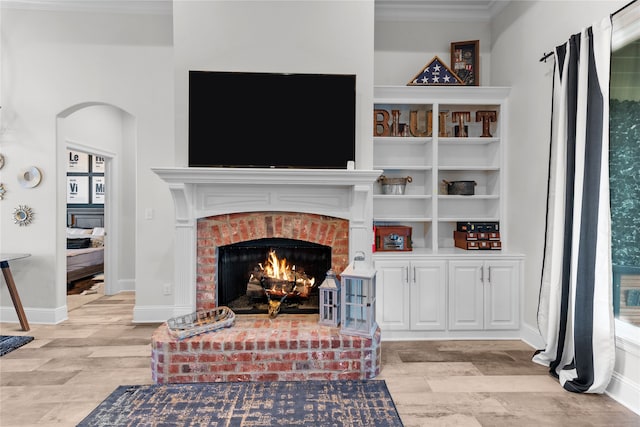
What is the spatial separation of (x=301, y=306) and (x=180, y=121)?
1.80 metres

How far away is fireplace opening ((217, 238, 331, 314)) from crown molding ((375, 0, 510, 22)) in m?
2.42

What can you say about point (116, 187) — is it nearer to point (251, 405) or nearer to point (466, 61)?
point (251, 405)

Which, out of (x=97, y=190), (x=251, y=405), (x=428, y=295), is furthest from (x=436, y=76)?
(x=97, y=190)

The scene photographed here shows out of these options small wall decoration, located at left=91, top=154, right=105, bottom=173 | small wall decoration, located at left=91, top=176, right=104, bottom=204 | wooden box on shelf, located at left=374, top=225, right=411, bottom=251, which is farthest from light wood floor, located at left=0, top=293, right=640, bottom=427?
small wall decoration, located at left=91, top=154, right=105, bottom=173

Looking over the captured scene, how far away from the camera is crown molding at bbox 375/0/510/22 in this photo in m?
3.83

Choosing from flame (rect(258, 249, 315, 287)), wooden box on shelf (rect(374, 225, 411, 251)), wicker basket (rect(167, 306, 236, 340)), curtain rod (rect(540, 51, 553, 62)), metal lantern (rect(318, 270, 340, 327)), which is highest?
curtain rod (rect(540, 51, 553, 62))

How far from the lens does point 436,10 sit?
3922mm

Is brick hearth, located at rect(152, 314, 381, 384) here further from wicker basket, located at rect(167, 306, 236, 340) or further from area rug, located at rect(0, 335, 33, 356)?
area rug, located at rect(0, 335, 33, 356)

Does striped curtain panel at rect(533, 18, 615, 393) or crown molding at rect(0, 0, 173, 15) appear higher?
crown molding at rect(0, 0, 173, 15)

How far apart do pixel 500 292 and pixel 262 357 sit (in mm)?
A: 2156

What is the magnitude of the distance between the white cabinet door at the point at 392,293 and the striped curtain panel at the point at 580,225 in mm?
1048

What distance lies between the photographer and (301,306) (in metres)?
3.36

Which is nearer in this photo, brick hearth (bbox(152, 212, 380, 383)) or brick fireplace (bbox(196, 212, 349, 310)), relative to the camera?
brick hearth (bbox(152, 212, 380, 383))

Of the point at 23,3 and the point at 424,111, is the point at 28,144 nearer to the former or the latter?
the point at 23,3
